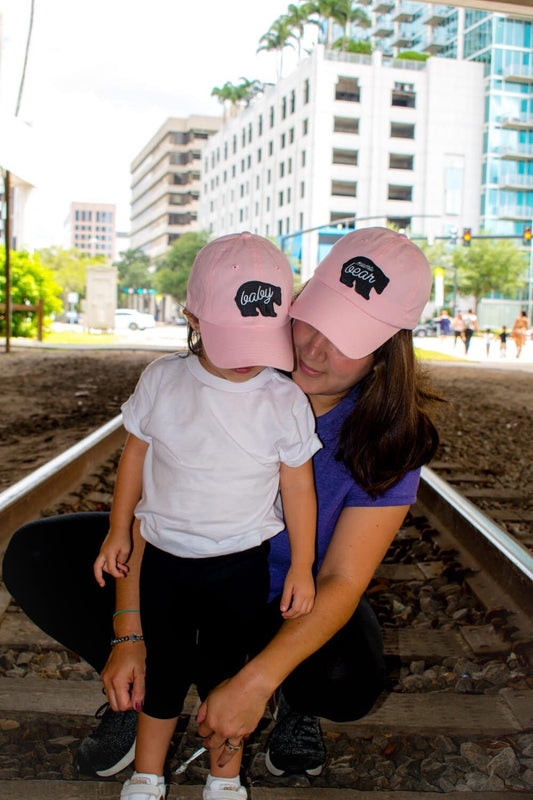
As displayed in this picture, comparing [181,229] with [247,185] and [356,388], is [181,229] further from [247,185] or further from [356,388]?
[356,388]

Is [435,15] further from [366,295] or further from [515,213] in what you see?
[366,295]

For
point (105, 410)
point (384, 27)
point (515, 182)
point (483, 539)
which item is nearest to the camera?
point (483, 539)

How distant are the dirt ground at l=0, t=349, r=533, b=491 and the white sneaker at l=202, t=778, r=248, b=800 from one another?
1056 millimetres

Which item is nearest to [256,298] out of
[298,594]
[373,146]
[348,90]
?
[298,594]

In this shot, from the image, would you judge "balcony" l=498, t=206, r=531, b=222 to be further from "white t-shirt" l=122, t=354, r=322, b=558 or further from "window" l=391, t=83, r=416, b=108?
"white t-shirt" l=122, t=354, r=322, b=558

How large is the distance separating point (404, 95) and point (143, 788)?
7710cm

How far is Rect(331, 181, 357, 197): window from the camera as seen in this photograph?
70.2 m

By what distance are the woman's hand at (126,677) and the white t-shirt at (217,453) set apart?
26 centimetres

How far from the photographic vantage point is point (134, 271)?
116562 mm

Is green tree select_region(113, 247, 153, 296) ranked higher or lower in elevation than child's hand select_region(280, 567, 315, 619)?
higher

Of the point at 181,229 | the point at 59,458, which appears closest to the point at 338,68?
the point at 181,229

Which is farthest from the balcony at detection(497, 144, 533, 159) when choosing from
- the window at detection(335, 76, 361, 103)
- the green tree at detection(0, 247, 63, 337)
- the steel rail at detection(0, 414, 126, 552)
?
the steel rail at detection(0, 414, 126, 552)

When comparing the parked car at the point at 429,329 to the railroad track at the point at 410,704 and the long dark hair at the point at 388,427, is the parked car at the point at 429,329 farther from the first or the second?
the long dark hair at the point at 388,427

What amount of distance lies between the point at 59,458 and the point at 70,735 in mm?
3579
